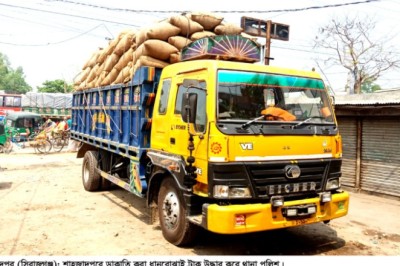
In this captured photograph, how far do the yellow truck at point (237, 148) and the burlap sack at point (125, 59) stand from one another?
39.4 inches

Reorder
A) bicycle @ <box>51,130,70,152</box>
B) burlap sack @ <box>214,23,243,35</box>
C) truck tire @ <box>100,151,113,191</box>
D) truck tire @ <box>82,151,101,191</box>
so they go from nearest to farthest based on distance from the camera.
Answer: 1. burlap sack @ <box>214,23,243,35</box>
2. truck tire @ <box>100,151,113,191</box>
3. truck tire @ <box>82,151,101,191</box>
4. bicycle @ <box>51,130,70,152</box>

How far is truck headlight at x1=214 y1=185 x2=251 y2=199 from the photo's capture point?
405 cm

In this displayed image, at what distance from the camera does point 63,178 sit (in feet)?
Answer: 35.9

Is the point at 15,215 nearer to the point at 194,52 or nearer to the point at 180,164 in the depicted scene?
the point at 180,164

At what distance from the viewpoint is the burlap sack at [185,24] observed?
6059 mm

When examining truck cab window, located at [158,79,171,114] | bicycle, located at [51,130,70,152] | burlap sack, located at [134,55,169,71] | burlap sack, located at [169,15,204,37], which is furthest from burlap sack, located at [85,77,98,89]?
bicycle, located at [51,130,70,152]

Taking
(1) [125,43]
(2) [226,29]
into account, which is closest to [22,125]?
(1) [125,43]

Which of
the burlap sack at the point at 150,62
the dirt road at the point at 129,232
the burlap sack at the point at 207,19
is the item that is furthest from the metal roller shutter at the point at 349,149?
the burlap sack at the point at 150,62

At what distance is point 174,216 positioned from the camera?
4879 millimetres

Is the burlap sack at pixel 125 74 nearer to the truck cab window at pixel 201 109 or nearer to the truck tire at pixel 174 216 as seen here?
the truck cab window at pixel 201 109

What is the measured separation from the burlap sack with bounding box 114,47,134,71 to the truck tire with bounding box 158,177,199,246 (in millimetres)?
2627

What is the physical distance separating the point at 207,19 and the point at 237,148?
10.2ft

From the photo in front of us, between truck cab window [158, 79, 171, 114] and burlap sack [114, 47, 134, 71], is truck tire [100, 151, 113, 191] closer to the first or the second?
burlap sack [114, 47, 134, 71]

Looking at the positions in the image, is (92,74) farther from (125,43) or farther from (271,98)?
(271,98)
